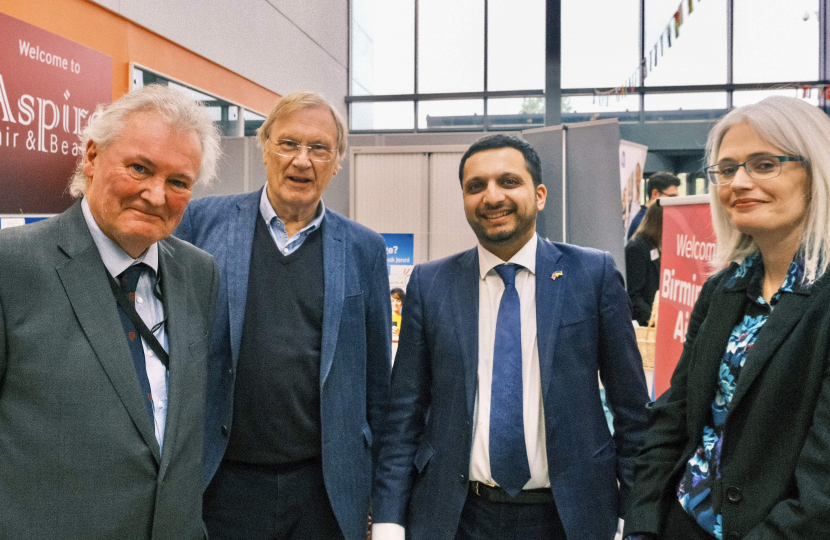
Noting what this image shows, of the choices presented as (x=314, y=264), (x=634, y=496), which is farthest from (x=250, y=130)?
(x=634, y=496)

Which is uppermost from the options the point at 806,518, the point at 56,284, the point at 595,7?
the point at 595,7

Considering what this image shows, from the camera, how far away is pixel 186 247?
1.46 metres

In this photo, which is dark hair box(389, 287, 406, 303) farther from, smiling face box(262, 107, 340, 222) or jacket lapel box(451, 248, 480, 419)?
jacket lapel box(451, 248, 480, 419)

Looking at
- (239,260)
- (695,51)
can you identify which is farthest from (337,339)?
(695,51)

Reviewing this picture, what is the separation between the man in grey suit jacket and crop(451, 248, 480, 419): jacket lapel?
2.24 feet

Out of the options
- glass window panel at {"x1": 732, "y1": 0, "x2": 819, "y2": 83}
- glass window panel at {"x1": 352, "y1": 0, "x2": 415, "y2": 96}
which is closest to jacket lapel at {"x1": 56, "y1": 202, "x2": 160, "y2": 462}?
glass window panel at {"x1": 352, "y1": 0, "x2": 415, "y2": 96}

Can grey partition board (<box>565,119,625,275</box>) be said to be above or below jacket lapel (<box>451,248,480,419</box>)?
above

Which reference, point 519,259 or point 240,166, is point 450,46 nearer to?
point 240,166

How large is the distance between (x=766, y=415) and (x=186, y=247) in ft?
4.60

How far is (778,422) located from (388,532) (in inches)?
39.5

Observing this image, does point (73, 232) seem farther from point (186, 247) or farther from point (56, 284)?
point (186, 247)

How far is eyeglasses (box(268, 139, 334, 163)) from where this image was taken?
182 cm

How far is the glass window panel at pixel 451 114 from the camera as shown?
10141 millimetres

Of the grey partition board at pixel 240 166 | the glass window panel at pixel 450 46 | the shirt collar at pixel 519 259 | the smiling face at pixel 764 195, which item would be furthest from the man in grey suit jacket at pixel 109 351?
the glass window panel at pixel 450 46
